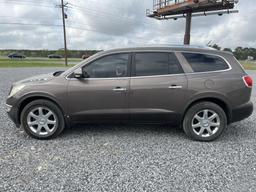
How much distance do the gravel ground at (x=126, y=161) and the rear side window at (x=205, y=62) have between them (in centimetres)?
139

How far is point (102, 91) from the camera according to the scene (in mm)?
3887

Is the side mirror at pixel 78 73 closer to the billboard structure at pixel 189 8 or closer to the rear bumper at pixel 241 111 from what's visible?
the rear bumper at pixel 241 111

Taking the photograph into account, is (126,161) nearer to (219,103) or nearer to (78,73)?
(78,73)

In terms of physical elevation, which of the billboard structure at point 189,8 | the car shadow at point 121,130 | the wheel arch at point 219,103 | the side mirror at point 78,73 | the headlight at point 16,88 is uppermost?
the billboard structure at point 189,8

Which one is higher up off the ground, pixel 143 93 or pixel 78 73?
pixel 78 73

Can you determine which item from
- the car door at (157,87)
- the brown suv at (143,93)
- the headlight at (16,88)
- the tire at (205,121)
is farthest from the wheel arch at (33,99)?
the tire at (205,121)

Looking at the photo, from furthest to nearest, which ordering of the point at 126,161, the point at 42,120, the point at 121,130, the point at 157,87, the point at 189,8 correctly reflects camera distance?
the point at 189,8
the point at 121,130
the point at 42,120
the point at 157,87
the point at 126,161

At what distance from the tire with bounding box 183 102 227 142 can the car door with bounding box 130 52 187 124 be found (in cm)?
24

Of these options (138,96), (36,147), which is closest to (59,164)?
(36,147)

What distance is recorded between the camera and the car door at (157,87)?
12.7 ft

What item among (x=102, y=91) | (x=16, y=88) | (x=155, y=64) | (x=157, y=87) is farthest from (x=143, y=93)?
(x=16, y=88)

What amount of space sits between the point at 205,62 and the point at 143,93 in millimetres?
1342

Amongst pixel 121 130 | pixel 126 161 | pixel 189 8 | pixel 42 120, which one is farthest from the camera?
pixel 189 8

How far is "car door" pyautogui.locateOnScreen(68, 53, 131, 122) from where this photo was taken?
389 centimetres
